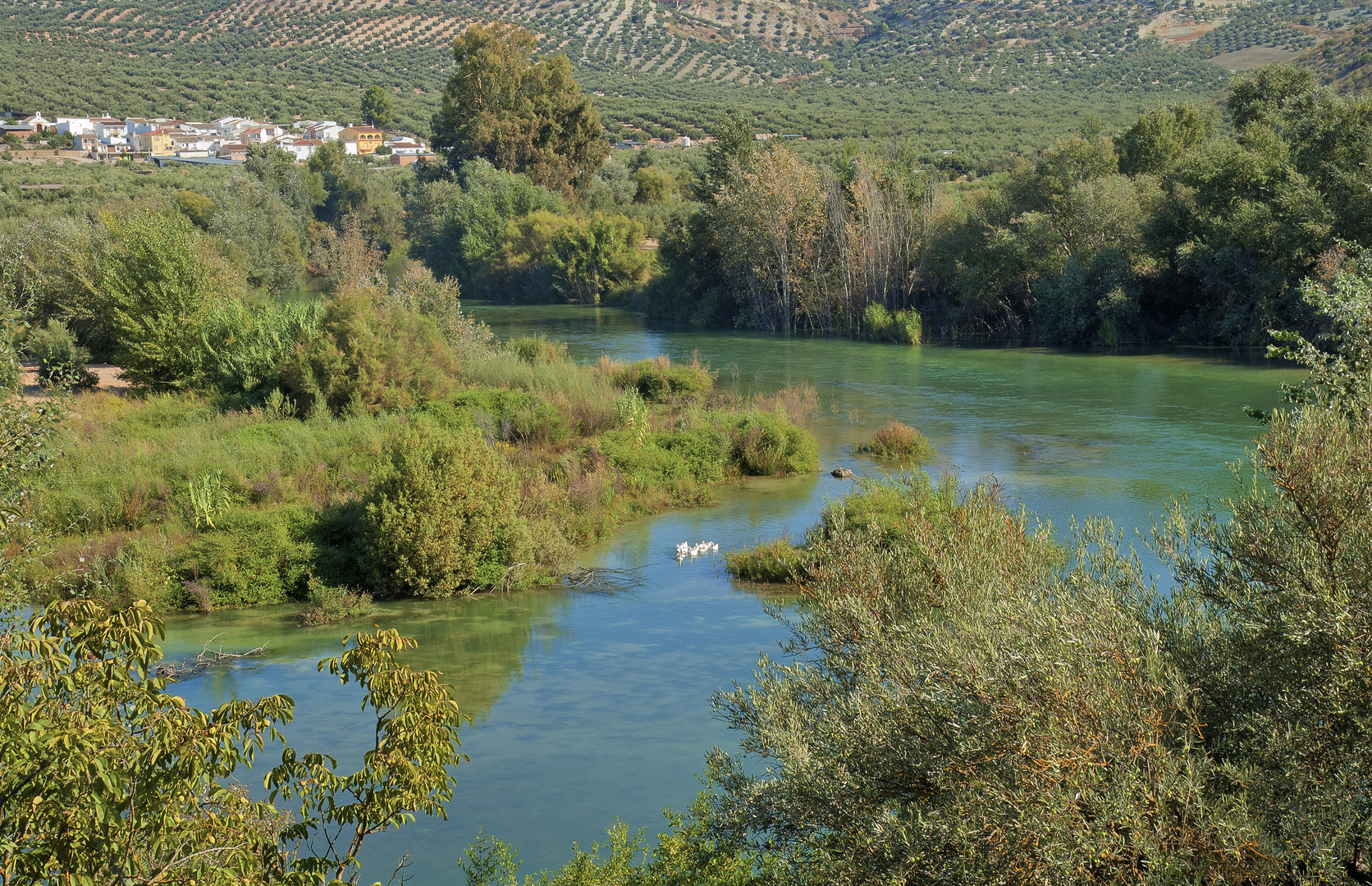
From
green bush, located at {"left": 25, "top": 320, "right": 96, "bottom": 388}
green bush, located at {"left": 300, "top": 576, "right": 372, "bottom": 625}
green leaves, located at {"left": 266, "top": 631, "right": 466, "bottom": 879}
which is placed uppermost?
green bush, located at {"left": 25, "top": 320, "right": 96, "bottom": 388}

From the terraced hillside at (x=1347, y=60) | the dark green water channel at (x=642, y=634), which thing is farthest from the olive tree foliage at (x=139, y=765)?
the terraced hillside at (x=1347, y=60)

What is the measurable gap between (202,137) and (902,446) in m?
77.9

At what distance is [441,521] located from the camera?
13.1 metres

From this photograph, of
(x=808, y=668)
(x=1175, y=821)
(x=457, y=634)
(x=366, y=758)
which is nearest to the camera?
(x=1175, y=821)

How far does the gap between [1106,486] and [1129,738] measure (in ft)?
45.7

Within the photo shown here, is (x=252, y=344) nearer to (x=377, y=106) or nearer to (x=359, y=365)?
(x=359, y=365)

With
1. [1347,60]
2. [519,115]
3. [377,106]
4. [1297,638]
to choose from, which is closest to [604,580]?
[1297,638]

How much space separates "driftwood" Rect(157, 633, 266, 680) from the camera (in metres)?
10.8

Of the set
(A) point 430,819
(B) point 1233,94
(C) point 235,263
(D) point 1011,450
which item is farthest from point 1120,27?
(A) point 430,819

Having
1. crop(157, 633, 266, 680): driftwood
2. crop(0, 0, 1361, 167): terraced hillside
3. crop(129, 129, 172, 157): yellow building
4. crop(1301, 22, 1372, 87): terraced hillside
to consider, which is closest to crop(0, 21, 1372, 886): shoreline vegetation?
crop(157, 633, 266, 680): driftwood

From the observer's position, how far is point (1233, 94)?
35.8 m

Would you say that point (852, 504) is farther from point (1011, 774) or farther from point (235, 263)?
point (235, 263)

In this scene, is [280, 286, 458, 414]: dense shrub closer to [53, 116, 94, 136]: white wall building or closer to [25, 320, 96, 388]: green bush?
[25, 320, 96, 388]: green bush

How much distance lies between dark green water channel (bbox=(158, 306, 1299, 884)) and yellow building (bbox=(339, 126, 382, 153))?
7473 cm
